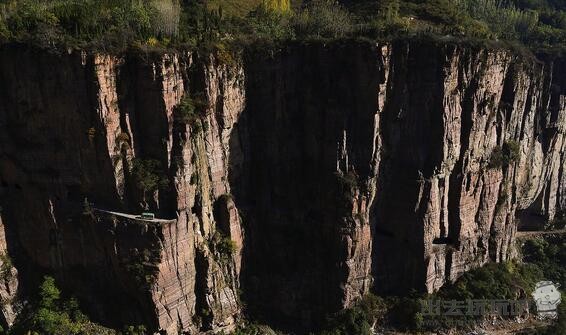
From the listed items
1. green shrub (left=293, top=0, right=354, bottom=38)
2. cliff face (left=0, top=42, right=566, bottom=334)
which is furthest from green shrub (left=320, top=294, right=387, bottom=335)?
green shrub (left=293, top=0, right=354, bottom=38)

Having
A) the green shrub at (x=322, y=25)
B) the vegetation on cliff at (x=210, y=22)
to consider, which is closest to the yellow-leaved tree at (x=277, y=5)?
the vegetation on cliff at (x=210, y=22)

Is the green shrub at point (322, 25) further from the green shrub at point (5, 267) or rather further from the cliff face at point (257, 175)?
the green shrub at point (5, 267)

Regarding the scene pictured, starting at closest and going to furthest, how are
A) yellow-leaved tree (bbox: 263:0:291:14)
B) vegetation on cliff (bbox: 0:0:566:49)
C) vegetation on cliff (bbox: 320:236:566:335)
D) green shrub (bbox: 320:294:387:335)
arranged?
vegetation on cliff (bbox: 0:0:566:49)
green shrub (bbox: 320:294:387:335)
vegetation on cliff (bbox: 320:236:566:335)
yellow-leaved tree (bbox: 263:0:291:14)

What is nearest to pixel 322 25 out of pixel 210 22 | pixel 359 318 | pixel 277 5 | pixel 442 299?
pixel 210 22

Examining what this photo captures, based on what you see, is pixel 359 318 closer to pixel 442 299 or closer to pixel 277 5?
pixel 442 299

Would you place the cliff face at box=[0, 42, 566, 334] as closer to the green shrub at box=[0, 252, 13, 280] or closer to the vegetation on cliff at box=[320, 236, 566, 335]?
the green shrub at box=[0, 252, 13, 280]

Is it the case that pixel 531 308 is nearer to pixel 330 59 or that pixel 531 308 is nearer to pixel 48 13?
pixel 330 59
